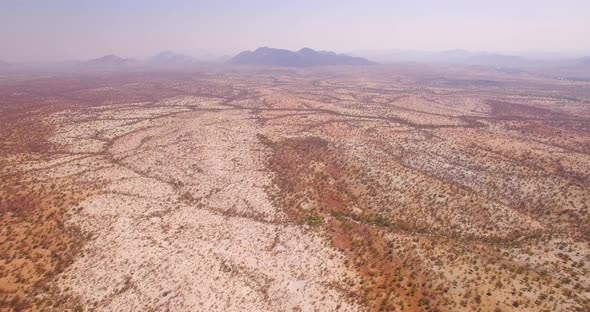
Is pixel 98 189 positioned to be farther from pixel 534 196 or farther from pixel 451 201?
pixel 534 196

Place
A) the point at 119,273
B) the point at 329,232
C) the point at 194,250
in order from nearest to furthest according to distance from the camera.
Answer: the point at 119,273, the point at 194,250, the point at 329,232

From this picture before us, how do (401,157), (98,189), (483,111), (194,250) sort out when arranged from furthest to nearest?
(483,111) → (401,157) → (98,189) → (194,250)

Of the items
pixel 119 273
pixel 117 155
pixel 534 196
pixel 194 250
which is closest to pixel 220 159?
pixel 117 155

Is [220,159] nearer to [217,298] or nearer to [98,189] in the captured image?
[98,189]

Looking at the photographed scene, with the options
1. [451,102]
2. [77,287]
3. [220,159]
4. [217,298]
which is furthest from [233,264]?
[451,102]

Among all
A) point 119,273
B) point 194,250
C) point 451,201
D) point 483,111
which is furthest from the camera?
point 483,111

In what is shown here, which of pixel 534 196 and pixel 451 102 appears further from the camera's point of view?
pixel 451 102
